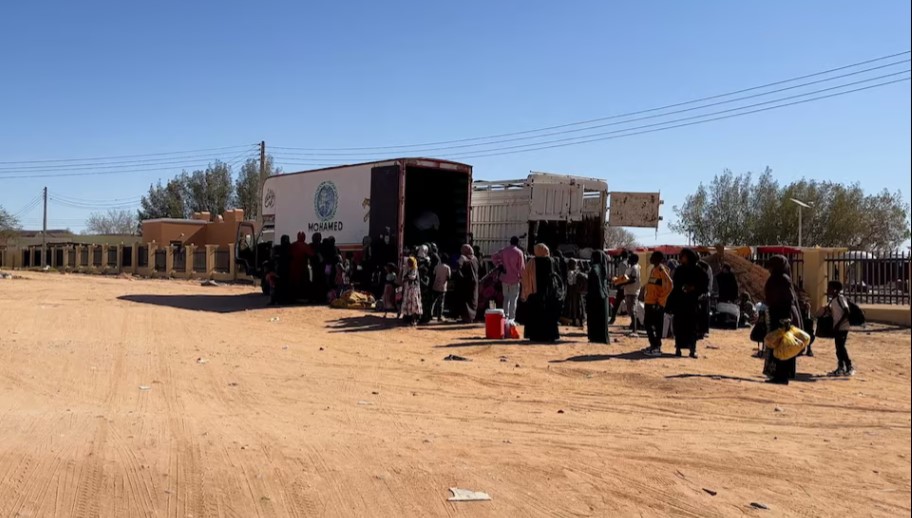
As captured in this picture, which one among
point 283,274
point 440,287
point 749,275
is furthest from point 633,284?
point 283,274

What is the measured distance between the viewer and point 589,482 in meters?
5.94

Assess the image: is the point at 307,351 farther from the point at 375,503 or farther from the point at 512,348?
the point at 375,503

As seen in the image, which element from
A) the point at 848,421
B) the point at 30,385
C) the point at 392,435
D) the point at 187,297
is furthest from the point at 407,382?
the point at 187,297

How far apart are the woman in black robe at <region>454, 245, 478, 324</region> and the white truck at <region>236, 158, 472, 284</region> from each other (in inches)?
82.7

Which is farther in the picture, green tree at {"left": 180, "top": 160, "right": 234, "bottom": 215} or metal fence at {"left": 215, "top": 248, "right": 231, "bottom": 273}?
green tree at {"left": 180, "top": 160, "right": 234, "bottom": 215}

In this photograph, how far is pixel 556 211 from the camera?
20.2m

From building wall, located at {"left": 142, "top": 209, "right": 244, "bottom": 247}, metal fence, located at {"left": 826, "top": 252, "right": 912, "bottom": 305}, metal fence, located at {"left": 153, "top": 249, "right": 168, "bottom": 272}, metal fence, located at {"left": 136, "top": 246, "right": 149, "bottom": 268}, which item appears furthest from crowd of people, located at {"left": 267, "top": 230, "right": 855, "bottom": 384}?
building wall, located at {"left": 142, "top": 209, "right": 244, "bottom": 247}

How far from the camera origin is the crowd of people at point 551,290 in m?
11.1

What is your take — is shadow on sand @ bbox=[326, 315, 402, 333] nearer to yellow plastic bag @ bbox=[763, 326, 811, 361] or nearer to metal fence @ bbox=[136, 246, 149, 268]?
yellow plastic bag @ bbox=[763, 326, 811, 361]

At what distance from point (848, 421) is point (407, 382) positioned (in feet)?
16.3

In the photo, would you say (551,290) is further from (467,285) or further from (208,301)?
(208,301)

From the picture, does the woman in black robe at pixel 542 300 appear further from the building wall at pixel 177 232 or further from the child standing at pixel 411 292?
the building wall at pixel 177 232

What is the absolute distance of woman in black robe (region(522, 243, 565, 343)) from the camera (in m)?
14.3

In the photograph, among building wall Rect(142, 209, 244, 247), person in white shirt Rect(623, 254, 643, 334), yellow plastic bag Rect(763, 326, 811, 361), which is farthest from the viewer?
building wall Rect(142, 209, 244, 247)
